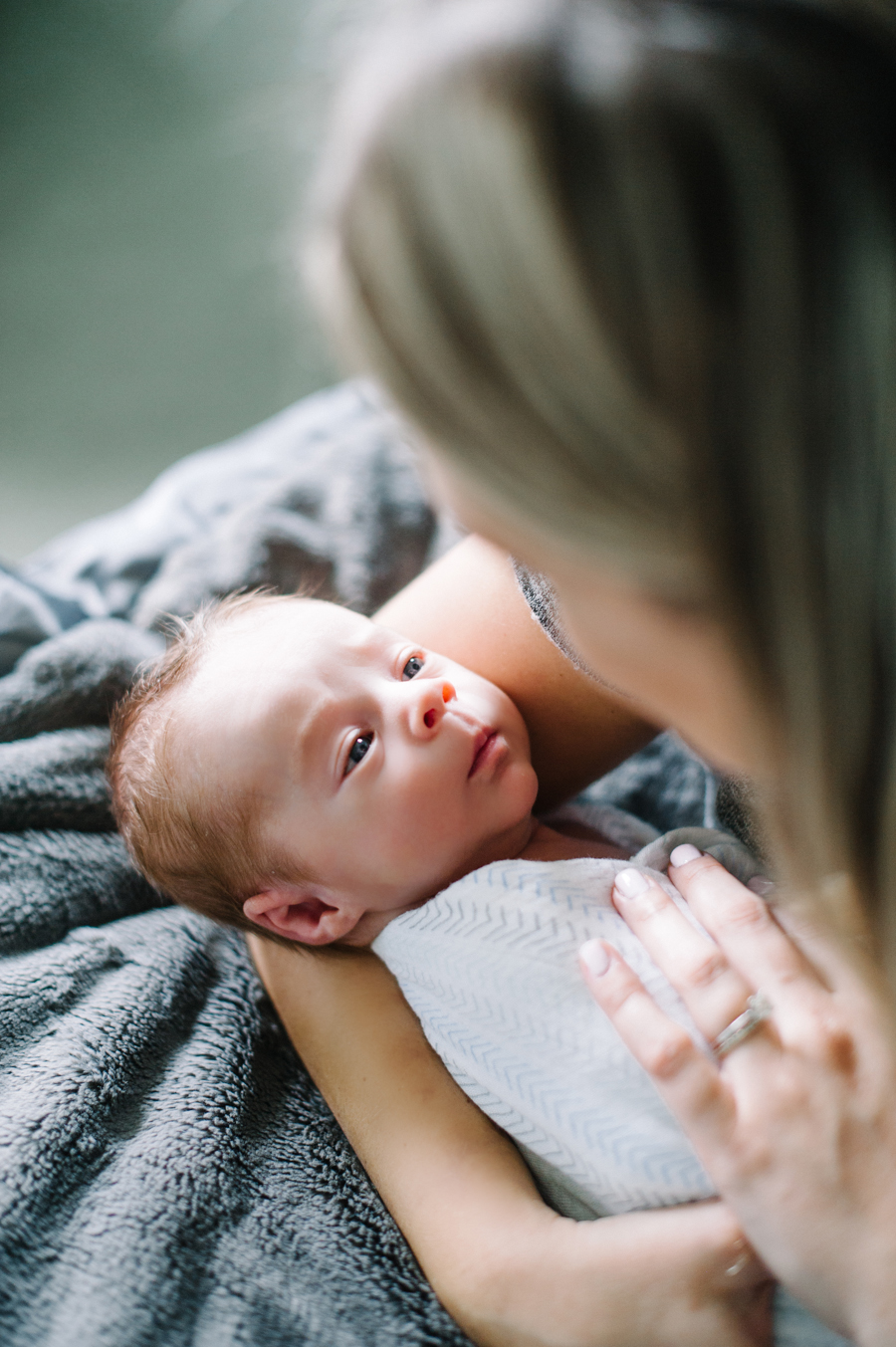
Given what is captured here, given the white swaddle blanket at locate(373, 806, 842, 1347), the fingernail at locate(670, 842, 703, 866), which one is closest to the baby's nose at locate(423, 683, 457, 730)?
the white swaddle blanket at locate(373, 806, 842, 1347)

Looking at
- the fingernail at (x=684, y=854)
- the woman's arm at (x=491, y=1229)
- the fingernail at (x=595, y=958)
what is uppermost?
the fingernail at (x=595, y=958)

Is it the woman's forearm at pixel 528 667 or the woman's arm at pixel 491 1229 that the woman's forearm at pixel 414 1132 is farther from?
the woman's forearm at pixel 528 667

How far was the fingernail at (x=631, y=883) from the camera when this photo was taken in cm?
77

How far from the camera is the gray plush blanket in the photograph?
68 centimetres

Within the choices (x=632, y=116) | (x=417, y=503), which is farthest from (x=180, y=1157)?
(x=417, y=503)

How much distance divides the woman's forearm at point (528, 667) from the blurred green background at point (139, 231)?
4.17 feet

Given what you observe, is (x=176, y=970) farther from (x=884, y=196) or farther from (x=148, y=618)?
(x=884, y=196)

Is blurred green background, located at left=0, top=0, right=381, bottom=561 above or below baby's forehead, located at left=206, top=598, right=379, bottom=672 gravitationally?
above

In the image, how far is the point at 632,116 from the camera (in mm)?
373

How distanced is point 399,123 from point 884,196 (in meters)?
0.21

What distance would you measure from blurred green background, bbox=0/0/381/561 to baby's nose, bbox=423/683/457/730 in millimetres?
1374

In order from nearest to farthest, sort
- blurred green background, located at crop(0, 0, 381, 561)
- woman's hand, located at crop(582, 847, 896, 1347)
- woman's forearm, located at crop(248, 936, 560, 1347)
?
woman's hand, located at crop(582, 847, 896, 1347), woman's forearm, located at crop(248, 936, 560, 1347), blurred green background, located at crop(0, 0, 381, 561)

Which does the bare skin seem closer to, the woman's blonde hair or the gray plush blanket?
the gray plush blanket

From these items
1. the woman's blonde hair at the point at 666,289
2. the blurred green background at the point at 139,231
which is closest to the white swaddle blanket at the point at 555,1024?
the woman's blonde hair at the point at 666,289
